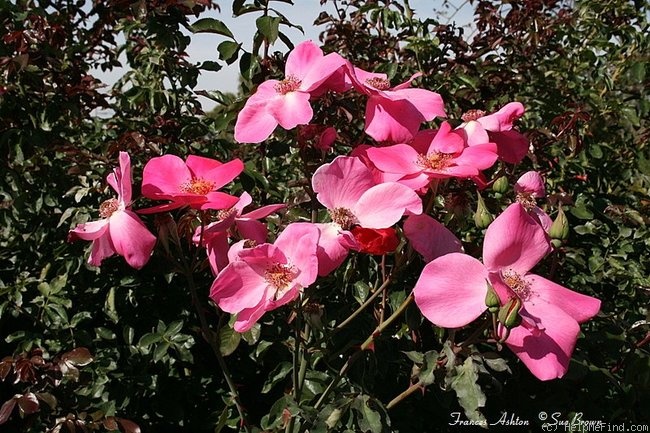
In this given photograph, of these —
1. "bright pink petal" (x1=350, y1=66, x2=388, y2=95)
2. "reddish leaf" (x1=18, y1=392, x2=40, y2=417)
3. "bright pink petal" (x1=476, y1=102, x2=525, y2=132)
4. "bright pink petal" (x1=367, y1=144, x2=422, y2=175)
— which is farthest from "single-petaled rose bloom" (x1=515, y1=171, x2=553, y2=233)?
"reddish leaf" (x1=18, y1=392, x2=40, y2=417)

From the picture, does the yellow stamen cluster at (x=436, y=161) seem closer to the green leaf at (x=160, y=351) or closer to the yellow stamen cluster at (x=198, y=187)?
the yellow stamen cluster at (x=198, y=187)

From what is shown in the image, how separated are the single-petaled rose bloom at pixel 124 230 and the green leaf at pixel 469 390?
21.6 inches

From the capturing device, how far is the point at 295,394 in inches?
51.2

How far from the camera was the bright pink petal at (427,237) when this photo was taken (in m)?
1.06

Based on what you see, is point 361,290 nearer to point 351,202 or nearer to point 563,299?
point 351,202

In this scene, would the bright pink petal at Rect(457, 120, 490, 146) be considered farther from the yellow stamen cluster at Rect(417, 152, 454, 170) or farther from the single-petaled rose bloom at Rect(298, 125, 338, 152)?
the single-petaled rose bloom at Rect(298, 125, 338, 152)

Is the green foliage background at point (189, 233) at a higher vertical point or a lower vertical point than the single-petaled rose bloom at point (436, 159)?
lower

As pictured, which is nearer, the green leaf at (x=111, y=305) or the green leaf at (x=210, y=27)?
the green leaf at (x=210, y=27)

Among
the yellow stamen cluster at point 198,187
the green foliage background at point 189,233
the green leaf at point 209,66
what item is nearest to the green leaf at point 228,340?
the green foliage background at point 189,233

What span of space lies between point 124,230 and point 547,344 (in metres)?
0.70

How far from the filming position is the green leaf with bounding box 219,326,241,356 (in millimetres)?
1275

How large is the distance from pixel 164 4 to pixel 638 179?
1994 mm

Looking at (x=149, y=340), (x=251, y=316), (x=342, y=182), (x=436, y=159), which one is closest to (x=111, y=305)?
(x=149, y=340)

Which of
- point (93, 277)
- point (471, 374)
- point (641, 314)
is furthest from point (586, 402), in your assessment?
point (93, 277)
